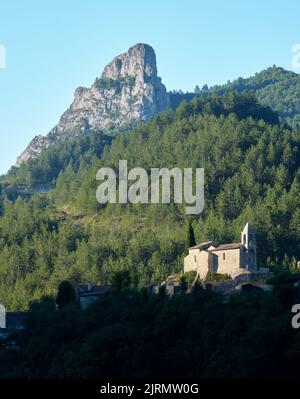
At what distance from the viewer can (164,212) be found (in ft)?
419

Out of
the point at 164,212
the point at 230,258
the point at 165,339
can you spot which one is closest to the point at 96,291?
the point at 230,258

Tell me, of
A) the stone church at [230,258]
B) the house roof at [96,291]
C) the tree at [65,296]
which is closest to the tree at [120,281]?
the house roof at [96,291]

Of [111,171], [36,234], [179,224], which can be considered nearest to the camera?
[179,224]

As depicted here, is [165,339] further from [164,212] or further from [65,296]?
[164,212]

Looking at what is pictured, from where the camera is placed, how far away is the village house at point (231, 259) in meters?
84.9

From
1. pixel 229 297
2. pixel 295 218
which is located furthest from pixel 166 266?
pixel 229 297

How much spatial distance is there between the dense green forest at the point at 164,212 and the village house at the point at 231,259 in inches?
141

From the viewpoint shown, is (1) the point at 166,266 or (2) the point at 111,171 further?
(2) the point at 111,171

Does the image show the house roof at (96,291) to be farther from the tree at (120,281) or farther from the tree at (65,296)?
the tree at (120,281)

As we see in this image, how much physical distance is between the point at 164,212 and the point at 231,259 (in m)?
42.7

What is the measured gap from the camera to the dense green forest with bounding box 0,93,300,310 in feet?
360
